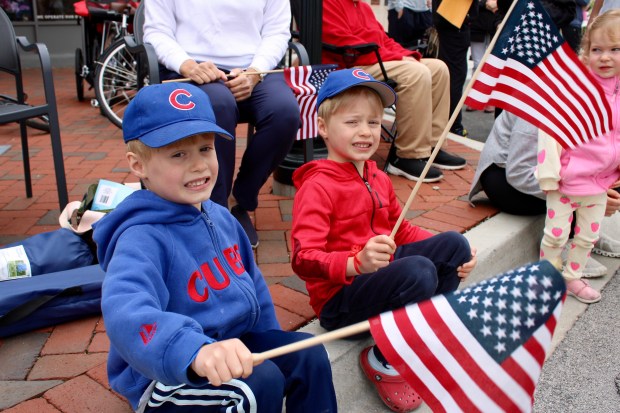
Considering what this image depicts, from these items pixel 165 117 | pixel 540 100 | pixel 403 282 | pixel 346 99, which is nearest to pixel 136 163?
pixel 165 117

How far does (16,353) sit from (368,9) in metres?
3.45

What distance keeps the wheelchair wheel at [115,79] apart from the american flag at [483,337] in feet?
17.0

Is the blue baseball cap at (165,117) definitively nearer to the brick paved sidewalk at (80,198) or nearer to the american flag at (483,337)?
the american flag at (483,337)

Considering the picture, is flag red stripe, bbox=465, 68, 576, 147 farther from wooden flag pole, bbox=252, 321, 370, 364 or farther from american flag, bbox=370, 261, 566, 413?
wooden flag pole, bbox=252, 321, 370, 364

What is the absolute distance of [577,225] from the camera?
3.23 meters

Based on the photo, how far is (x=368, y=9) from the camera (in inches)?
181

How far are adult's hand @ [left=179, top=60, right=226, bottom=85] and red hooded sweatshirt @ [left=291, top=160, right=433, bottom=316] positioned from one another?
0.87m

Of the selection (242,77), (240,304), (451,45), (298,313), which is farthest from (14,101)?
(451,45)

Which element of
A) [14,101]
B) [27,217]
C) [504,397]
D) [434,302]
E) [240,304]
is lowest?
[27,217]

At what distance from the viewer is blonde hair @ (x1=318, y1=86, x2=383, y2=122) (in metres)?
2.27

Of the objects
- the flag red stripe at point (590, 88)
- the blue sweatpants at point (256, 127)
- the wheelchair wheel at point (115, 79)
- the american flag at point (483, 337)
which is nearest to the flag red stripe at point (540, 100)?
the flag red stripe at point (590, 88)

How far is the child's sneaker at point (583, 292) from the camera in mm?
3168

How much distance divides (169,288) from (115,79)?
18.1 ft

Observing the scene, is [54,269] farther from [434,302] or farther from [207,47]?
[434,302]
